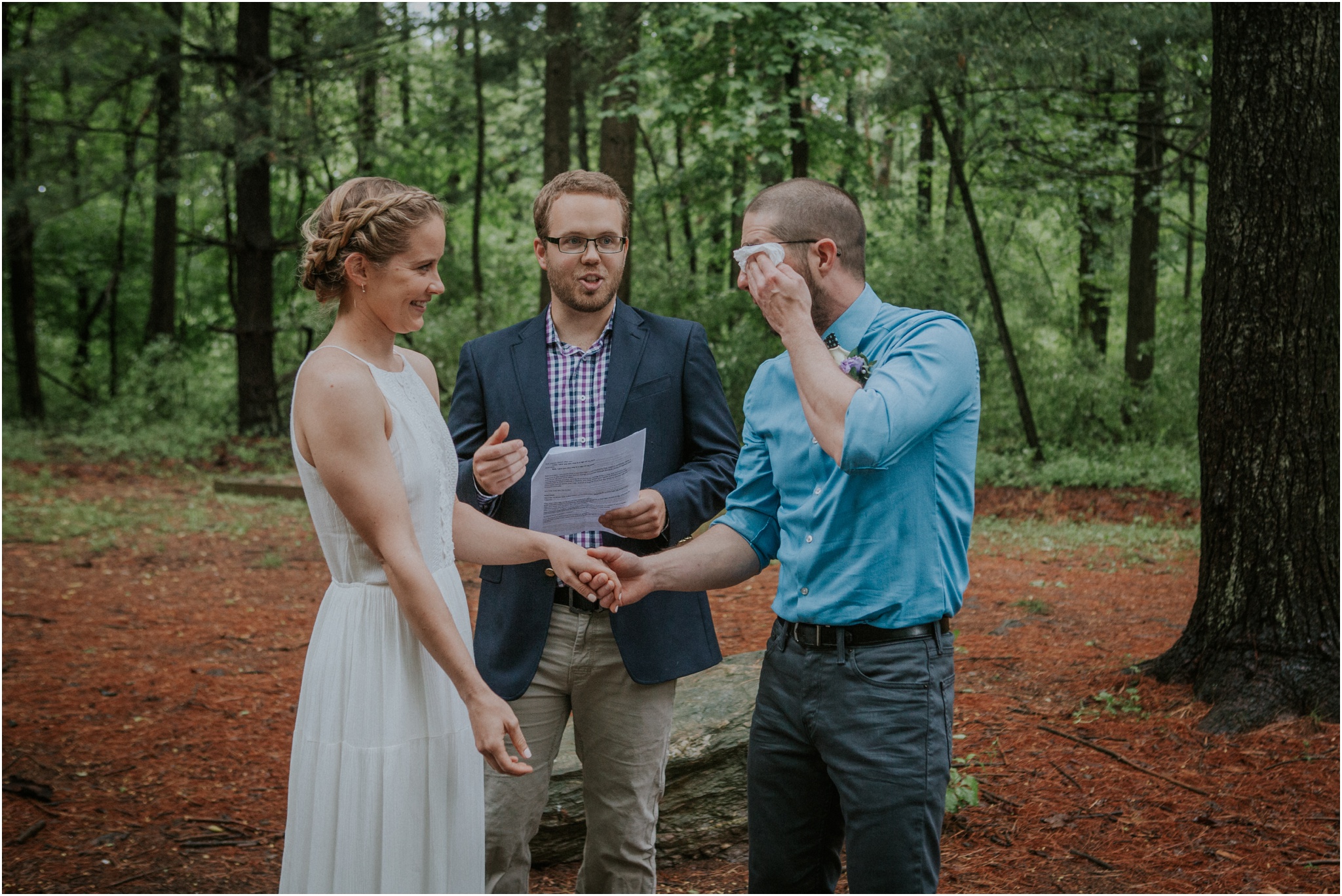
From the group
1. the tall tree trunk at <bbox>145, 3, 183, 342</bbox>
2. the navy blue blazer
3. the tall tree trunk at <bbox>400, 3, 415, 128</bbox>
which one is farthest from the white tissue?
the tall tree trunk at <bbox>145, 3, 183, 342</bbox>

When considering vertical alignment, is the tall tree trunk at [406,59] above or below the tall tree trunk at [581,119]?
above

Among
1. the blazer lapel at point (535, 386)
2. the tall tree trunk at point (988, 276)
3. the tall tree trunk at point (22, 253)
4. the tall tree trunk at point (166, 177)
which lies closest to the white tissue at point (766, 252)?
the blazer lapel at point (535, 386)

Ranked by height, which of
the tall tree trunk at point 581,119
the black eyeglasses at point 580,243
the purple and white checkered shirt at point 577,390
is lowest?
the purple and white checkered shirt at point 577,390

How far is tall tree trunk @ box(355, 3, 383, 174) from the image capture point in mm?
16266

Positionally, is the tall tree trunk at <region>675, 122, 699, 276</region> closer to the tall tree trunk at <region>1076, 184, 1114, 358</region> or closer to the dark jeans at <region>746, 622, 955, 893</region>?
the tall tree trunk at <region>1076, 184, 1114, 358</region>

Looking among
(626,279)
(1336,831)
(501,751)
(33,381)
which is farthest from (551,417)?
(33,381)

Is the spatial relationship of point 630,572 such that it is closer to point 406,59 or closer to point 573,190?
point 573,190

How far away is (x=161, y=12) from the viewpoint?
56.5ft

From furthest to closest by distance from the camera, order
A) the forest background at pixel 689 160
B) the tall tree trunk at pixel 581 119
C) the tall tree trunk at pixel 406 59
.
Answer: the tall tree trunk at pixel 581 119 → the tall tree trunk at pixel 406 59 → the forest background at pixel 689 160

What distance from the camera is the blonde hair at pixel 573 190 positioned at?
3254mm

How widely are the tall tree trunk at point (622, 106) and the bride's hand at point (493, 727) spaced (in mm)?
9182

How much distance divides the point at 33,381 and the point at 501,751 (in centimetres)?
2371

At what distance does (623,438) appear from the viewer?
3.25 m

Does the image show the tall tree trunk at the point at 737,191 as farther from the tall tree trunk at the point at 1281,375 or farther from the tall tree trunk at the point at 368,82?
the tall tree trunk at the point at 1281,375
